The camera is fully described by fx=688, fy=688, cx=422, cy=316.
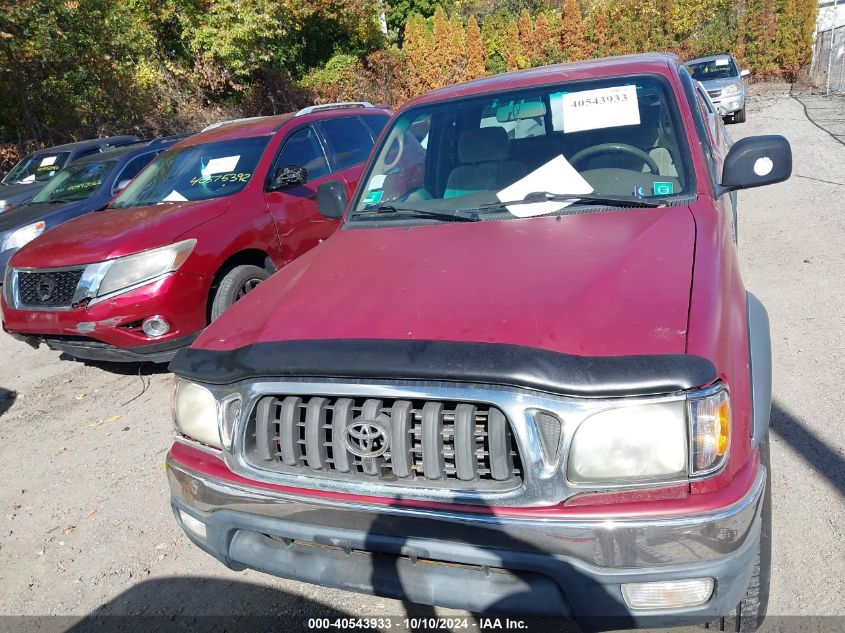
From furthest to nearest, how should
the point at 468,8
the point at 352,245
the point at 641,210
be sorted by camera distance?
the point at 468,8
the point at 352,245
the point at 641,210

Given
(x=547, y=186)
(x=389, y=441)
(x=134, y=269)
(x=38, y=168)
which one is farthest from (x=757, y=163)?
(x=38, y=168)

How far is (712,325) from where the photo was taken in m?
2.07

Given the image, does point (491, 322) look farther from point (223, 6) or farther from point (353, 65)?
point (353, 65)

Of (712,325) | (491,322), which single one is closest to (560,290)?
(491,322)

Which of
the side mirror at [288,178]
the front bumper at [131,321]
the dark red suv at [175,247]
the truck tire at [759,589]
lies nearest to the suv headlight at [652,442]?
the truck tire at [759,589]

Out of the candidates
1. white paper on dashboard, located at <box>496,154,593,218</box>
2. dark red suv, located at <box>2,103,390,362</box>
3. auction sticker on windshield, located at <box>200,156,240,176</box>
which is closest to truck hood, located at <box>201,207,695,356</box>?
white paper on dashboard, located at <box>496,154,593,218</box>

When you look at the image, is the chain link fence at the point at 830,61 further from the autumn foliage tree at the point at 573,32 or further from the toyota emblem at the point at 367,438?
the toyota emblem at the point at 367,438

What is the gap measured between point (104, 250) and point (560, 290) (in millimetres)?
3812

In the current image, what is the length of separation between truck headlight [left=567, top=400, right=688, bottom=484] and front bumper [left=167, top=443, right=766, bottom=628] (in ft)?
0.41

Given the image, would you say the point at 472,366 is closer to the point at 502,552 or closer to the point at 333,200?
the point at 502,552

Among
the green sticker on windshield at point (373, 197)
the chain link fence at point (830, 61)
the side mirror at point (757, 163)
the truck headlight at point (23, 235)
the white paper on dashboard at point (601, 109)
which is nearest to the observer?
the side mirror at point (757, 163)

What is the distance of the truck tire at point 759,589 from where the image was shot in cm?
222

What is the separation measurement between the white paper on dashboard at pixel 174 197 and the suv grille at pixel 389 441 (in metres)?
4.01

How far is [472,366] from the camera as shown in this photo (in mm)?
1973
